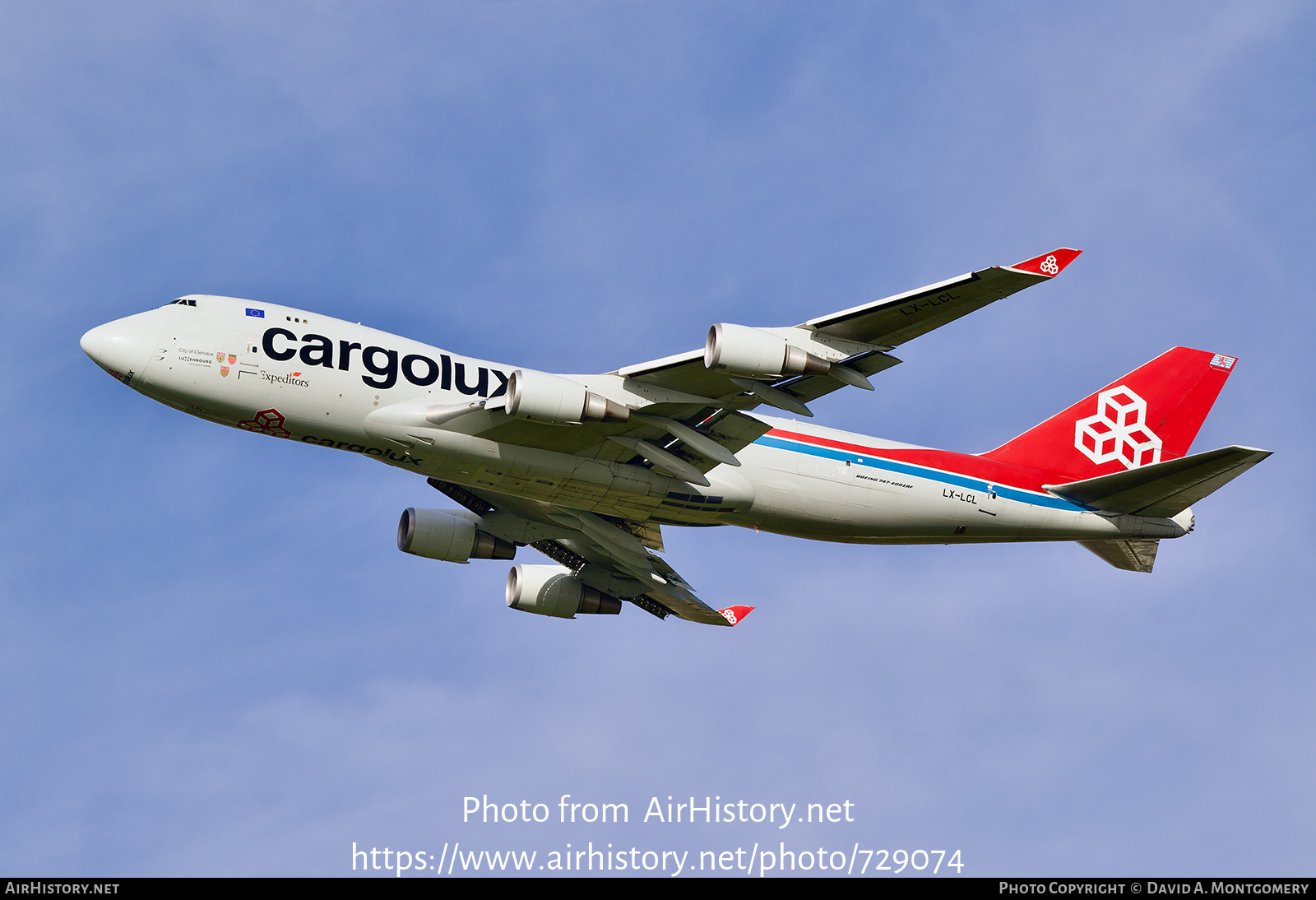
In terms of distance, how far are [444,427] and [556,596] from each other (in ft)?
46.7

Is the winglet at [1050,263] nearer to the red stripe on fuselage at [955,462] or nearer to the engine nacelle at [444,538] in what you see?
the red stripe on fuselage at [955,462]

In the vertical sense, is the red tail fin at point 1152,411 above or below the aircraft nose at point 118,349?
above

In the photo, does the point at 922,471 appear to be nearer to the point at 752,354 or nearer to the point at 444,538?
the point at 752,354

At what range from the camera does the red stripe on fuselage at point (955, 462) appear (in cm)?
3659

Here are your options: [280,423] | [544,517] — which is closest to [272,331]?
[280,423]

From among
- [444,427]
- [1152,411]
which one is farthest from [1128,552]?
[444,427]

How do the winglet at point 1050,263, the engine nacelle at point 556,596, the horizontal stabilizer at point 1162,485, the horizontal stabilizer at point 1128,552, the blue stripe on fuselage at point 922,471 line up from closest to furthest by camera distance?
the winglet at point 1050,263
the horizontal stabilizer at point 1162,485
the blue stripe on fuselage at point 922,471
the horizontal stabilizer at point 1128,552
the engine nacelle at point 556,596

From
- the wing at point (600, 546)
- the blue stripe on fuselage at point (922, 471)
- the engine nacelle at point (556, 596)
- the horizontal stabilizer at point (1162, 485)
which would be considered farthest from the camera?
the engine nacelle at point (556, 596)

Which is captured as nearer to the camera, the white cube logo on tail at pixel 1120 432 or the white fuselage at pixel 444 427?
the white fuselage at pixel 444 427

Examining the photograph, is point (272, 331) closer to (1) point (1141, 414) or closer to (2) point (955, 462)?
(2) point (955, 462)

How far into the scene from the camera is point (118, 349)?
29.8 m

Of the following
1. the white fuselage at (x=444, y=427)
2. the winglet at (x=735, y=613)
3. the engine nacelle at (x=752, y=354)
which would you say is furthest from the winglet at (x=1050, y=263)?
the winglet at (x=735, y=613)

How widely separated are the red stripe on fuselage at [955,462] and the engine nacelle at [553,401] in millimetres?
7412

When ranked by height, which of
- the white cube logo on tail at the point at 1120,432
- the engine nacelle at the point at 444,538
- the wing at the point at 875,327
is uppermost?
the white cube logo on tail at the point at 1120,432
